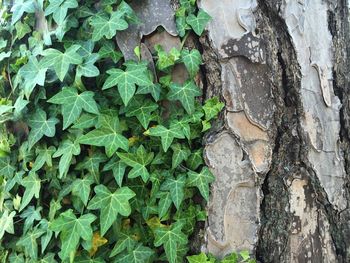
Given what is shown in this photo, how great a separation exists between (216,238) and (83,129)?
20.0 inches

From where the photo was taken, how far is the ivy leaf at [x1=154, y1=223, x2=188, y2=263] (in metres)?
1.32

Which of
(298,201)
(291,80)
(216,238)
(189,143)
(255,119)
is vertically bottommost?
(216,238)

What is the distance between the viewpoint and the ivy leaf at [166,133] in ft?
4.35

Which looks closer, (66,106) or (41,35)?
(66,106)

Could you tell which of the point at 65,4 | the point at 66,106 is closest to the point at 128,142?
the point at 66,106

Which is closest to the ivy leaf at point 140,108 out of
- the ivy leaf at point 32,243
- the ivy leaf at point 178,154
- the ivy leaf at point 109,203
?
the ivy leaf at point 178,154

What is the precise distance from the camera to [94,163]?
4.42 feet

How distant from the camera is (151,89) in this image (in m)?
1.35

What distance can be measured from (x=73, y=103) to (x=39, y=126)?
0.16 m

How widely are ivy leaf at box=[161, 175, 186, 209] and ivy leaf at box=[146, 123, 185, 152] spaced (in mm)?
101

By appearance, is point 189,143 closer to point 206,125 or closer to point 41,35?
point 206,125

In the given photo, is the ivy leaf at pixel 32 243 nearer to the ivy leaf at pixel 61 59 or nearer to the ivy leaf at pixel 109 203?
the ivy leaf at pixel 109 203

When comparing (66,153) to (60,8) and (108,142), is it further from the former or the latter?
(60,8)

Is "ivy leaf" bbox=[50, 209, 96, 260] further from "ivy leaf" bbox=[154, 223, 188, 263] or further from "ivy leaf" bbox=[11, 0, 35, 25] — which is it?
"ivy leaf" bbox=[11, 0, 35, 25]
